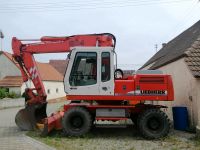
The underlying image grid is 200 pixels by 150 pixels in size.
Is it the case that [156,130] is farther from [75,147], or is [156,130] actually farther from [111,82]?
[75,147]

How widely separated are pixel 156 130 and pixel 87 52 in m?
3.66

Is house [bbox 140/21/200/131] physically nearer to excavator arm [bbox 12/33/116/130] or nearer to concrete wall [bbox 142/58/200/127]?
concrete wall [bbox 142/58/200/127]

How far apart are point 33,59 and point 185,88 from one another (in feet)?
20.6

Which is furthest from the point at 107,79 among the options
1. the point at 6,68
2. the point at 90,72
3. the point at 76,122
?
the point at 6,68

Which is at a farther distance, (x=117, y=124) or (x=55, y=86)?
(x=55, y=86)

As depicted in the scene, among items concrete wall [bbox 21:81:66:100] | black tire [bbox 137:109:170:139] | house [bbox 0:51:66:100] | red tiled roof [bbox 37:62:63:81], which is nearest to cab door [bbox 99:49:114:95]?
black tire [bbox 137:109:170:139]

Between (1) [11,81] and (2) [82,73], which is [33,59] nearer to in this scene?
(2) [82,73]

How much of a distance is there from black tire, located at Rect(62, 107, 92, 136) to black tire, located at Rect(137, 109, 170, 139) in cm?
182

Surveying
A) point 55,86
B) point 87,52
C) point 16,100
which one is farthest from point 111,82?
point 55,86

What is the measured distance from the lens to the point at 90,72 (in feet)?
46.3

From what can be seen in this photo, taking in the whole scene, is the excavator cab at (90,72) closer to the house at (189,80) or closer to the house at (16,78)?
the house at (189,80)

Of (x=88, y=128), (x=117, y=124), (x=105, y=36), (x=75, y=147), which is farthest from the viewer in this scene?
(x=117, y=124)

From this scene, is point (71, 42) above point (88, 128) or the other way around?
above

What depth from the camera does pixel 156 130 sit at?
13.8m
